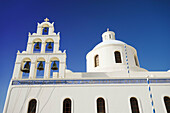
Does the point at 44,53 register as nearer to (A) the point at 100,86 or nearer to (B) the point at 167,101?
(A) the point at 100,86

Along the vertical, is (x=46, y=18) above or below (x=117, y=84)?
above

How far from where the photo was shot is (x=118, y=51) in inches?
460

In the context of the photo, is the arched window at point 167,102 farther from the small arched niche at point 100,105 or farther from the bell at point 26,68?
the bell at point 26,68

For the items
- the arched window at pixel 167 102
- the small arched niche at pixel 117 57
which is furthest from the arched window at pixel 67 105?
the small arched niche at pixel 117 57

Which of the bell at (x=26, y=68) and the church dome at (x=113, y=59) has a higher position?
the church dome at (x=113, y=59)

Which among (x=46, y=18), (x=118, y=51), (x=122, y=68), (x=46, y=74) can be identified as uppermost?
(x=46, y=18)

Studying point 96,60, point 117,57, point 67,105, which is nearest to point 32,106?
point 67,105

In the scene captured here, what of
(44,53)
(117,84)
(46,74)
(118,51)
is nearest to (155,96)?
(117,84)

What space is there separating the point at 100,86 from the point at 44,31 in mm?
5388

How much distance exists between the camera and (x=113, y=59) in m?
11.2

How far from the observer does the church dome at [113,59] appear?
1080cm

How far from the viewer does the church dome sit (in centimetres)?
1080

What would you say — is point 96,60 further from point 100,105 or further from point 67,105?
point 67,105

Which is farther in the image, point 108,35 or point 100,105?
point 108,35
